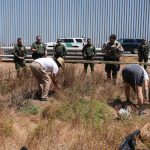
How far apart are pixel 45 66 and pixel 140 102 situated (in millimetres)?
2218

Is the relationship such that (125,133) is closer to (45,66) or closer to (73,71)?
(45,66)

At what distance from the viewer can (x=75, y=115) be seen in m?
8.75

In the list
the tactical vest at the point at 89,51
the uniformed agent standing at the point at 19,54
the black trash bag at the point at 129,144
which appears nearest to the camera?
the black trash bag at the point at 129,144

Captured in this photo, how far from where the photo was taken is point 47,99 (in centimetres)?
1067

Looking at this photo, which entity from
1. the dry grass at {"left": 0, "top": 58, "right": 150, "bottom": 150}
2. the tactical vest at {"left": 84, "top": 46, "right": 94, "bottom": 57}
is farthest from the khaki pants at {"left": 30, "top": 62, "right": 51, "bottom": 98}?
the tactical vest at {"left": 84, "top": 46, "right": 94, "bottom": 57}

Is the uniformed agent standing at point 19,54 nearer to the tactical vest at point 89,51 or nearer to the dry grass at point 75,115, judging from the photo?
the tactical vest at point 89,51

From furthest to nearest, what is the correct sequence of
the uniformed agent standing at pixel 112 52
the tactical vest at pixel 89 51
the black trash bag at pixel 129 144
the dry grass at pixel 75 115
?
the tactical vest at pixel 89 51, the uniformed agent standing at pixel 112 52, the dry grass at pixel 75 115, the black trash bag at pixel 129 144

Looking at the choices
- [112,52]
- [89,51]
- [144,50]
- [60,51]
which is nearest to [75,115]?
[112,52]

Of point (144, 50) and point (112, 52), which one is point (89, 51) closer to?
point (112, 52)

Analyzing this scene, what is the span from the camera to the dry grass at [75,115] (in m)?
7.14

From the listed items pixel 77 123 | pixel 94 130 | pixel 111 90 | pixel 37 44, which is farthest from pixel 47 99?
pixel 37 44

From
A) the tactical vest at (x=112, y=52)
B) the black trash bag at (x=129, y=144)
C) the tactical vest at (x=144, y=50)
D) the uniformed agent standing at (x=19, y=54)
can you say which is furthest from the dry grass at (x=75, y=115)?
the tactical vest at (x=144, y=50)

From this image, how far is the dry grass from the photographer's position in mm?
7145

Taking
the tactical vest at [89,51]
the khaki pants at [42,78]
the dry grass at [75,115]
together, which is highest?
the tactical vest at [89,51]
